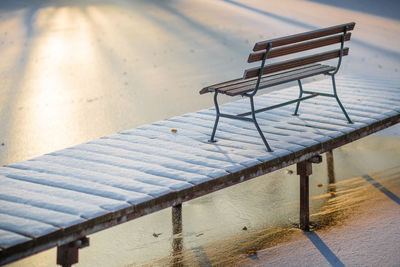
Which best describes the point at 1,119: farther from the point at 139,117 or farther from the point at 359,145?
the point at 359,145

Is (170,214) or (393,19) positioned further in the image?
(393,19)

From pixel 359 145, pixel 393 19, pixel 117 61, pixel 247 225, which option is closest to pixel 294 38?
pixel 247 225

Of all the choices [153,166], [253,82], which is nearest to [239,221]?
[153,166]

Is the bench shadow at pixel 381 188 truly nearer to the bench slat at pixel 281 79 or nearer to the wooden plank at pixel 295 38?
the bench slat at pixel 281 79

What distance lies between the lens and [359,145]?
6.83m

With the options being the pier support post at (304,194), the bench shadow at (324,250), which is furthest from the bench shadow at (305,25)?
the bench shadow at (324,250)

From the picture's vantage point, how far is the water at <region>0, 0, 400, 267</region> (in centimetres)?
499

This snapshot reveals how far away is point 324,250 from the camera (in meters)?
4.59

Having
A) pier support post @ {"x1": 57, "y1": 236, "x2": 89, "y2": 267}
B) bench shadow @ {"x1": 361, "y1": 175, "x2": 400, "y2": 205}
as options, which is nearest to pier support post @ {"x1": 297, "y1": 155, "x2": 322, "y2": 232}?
bench shadow @ {"x1": 361, "y1": 175, "x2": 400, "y2": 205}

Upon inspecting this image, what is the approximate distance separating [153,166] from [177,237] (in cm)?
72

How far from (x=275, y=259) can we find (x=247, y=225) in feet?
2.24

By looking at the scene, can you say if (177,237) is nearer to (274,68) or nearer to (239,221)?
(239,221)

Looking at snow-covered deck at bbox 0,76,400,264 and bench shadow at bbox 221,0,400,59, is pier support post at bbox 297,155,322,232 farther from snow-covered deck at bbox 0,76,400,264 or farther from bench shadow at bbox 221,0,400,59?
bench shadow at bbox 221,0,400,59

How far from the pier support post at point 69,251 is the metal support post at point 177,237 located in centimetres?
99
